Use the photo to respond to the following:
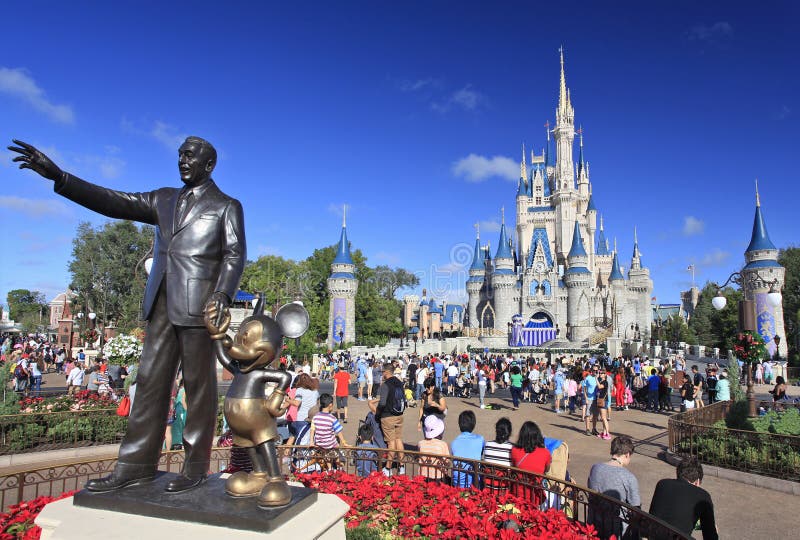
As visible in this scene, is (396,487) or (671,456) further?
(671,456)

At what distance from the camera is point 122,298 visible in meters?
38.7

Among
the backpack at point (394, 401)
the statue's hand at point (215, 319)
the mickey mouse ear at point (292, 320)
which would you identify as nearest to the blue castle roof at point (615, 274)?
the backpack at point (394, 401)

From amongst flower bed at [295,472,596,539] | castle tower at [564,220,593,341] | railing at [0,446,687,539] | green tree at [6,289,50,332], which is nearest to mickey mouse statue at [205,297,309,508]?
flower bed at [295,472,596,539]

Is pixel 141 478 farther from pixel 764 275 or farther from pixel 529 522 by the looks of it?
pixel 764 275

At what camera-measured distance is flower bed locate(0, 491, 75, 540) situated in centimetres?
346

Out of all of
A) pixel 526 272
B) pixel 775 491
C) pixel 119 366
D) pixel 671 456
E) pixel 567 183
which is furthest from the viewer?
pixel 567 183

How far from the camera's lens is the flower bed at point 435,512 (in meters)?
3.73

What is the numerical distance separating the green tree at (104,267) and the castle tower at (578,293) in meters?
43.1

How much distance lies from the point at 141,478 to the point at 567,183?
7047 cm

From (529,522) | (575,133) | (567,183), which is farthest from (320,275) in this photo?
(529,522)

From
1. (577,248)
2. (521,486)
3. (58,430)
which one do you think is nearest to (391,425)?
(521,486)

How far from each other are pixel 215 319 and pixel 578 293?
57.6 meters

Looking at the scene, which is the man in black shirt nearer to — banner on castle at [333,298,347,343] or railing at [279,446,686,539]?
railing at [279,446,686,539]

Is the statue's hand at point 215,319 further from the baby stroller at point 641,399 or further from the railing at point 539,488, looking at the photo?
the baby stroller at point 641,399
